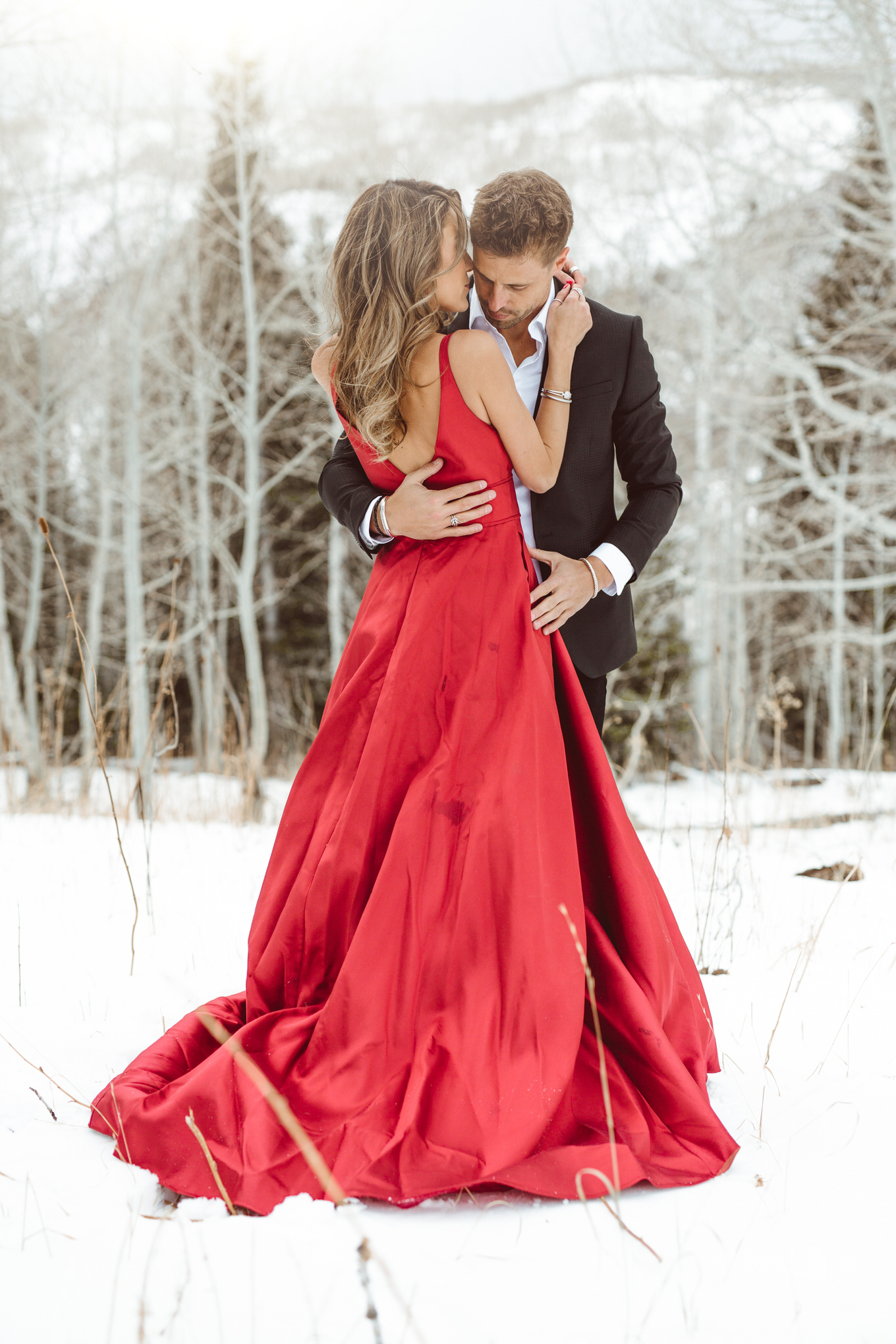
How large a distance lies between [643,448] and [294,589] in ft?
53.7

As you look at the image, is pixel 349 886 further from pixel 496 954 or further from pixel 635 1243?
pixel 635 1243

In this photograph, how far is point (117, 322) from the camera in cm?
1322

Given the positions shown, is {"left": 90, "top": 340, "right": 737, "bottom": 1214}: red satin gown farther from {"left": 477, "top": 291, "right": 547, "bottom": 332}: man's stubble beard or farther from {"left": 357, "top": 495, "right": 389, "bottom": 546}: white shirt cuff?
{"left": 477, "top": 291, "right": 547, "bottom": 332}: man's stubble beard

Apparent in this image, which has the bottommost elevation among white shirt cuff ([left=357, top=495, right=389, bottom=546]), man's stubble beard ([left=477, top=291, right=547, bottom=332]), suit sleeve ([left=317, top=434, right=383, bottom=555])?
white shirt cuff ([left=357, top=495, right=389, bottom=546])

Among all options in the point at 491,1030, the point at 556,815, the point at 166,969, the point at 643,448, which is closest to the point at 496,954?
the point at 491,1030

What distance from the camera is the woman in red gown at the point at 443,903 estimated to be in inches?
70.1

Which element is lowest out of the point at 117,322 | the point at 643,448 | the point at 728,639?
the point at 728,639

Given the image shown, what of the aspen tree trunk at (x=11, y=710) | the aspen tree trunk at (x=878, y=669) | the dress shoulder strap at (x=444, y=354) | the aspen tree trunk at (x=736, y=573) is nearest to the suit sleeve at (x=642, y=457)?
the dress shoulder strap at (x=444, y=354)

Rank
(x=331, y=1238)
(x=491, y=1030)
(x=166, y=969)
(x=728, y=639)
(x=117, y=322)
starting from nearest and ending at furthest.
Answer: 1. (x=331, y=1238)
2. (x=491, y=1030)
3. (x=166, y=969)
4. (x=117, y=322)
5. (x=728, y=639)

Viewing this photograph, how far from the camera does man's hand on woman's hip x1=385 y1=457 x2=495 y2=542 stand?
2.07 metres

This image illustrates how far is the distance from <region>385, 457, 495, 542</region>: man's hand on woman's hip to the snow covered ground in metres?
1.33

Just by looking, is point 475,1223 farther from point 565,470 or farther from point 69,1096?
point 565,470

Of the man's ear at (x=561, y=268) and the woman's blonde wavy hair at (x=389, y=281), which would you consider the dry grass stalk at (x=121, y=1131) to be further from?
the man's ear at (x=561, y=268)

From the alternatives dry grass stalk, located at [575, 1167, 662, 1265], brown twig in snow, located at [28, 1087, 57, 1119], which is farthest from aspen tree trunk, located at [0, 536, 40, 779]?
dry grass stalk, located at [575, 1167, 662, 1265]
